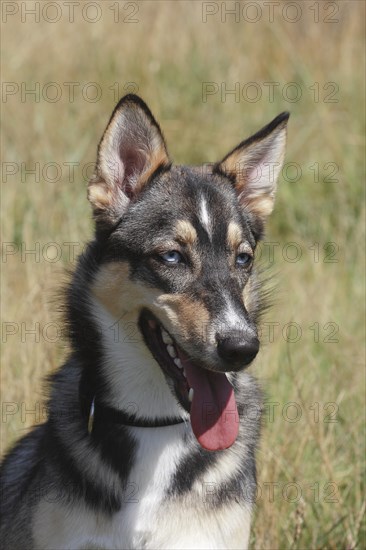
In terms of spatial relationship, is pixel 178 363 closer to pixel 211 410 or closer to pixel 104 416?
pixel 211 410

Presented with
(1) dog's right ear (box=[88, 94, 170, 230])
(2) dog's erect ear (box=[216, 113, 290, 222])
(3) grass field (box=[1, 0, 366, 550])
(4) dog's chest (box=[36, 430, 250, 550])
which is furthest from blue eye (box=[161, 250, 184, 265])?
(3) grass field (box=[1, 0, 366, 550])

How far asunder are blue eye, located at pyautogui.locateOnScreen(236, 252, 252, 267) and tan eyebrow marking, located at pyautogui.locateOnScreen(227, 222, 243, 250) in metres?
0.05

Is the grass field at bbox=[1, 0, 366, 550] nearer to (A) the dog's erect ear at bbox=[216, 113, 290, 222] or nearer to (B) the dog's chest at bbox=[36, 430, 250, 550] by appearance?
(B) the dog's chest at bbox=[36, 430, 250, 550]

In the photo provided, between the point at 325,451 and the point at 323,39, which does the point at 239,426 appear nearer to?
the point at 325,451

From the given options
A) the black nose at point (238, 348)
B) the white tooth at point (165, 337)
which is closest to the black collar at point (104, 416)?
the white tooth at point (165, 337)

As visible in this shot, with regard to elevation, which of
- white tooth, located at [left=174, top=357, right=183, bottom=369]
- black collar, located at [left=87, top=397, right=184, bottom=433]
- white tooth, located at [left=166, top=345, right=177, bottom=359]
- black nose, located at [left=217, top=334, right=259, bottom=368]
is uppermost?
black nose, located at [left=217, top=334, right=259, bottom=368]

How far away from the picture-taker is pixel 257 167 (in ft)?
14.5

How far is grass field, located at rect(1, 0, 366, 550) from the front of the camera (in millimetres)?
5172

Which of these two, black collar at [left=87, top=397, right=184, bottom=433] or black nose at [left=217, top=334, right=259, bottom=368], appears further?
black collar at [left=87, top=397, right=184, bottom=433]

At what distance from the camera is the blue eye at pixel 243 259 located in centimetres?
403

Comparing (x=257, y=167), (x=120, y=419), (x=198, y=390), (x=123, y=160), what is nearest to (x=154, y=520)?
(x=120, y=419)

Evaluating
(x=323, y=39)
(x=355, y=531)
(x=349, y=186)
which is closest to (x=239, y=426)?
(x=355, y=531)

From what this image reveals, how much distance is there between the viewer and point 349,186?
26.2ft

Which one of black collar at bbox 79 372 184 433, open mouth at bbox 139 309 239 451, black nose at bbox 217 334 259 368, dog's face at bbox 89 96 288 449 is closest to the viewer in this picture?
black nose at bbox 217 334 259 368
